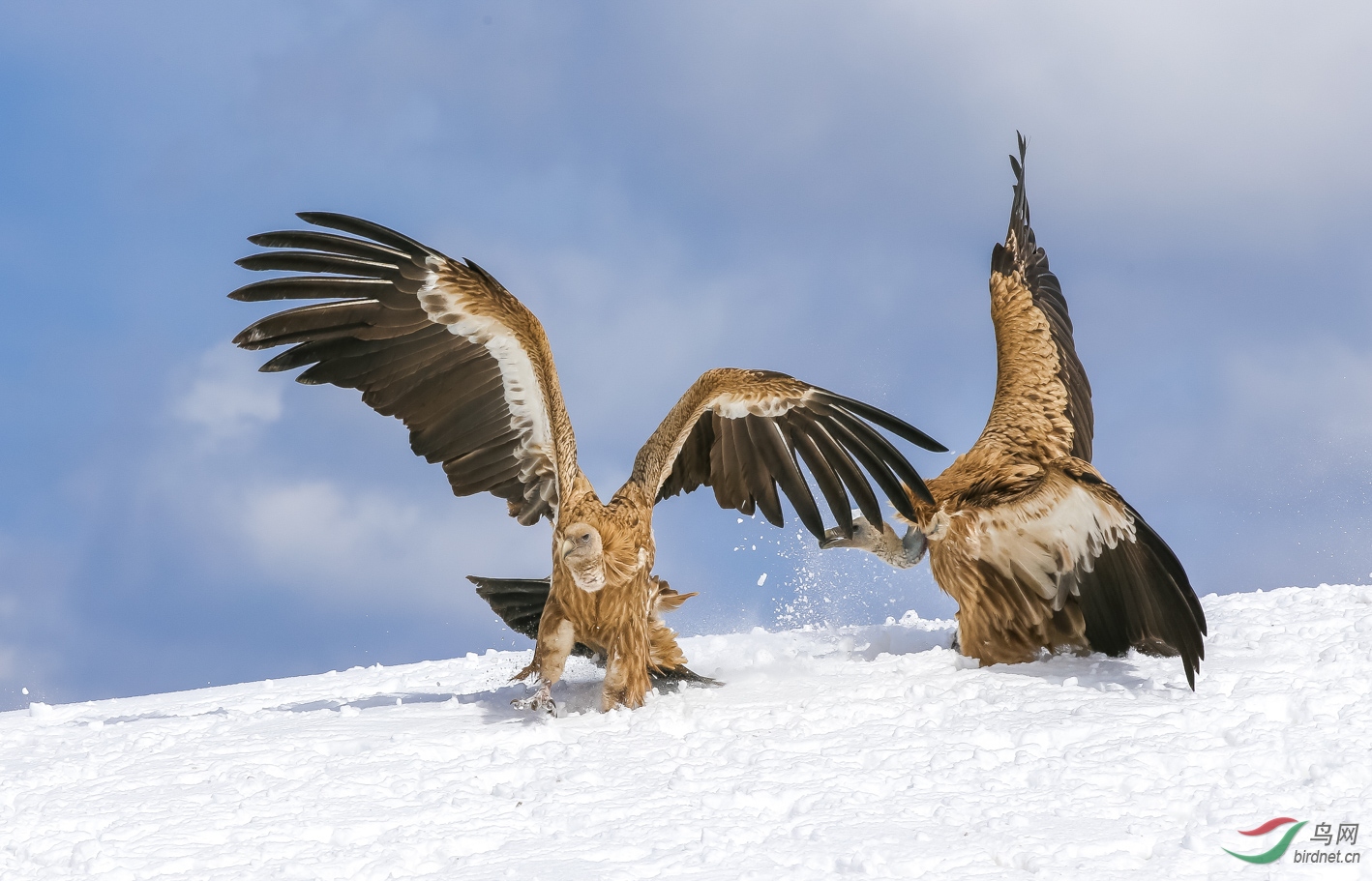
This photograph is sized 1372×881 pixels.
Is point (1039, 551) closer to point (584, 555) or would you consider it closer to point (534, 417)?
point (584, 555)

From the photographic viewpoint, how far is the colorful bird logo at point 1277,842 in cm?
401

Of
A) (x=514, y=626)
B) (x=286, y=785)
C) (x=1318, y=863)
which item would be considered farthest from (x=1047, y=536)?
(x=286, y=785)

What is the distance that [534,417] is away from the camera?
6.12 meters

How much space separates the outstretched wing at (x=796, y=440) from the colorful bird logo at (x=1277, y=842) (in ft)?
7.34

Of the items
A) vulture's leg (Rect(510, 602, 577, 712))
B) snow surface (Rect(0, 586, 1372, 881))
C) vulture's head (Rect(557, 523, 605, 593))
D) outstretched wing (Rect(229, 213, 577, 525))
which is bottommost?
snow surface (Rect(0, 586, 1372, 881))

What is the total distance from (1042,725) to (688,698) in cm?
184

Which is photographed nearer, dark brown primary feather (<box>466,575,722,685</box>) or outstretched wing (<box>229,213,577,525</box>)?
outstretched wing (<box>229,213,577,525</box>)

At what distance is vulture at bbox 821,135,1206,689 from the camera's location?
228 inches

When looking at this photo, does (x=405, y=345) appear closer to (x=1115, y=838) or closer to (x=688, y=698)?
(x=688, y=698)

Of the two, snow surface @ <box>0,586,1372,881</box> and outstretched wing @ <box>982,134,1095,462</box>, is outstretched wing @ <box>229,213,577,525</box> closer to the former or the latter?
snow surface @ <box>0,586,1372,881</box>

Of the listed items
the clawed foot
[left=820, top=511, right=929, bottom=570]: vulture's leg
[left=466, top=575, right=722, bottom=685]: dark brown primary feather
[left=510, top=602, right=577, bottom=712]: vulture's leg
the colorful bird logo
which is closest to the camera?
the colorful bird logo

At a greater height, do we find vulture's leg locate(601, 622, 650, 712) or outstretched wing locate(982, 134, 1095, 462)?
outstretched wing locate(982, 134, 1095, 462)

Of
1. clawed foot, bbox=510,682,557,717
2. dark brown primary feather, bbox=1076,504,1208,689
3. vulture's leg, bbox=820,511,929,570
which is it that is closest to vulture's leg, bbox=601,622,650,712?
clawed foot, bbox=510,682,557,717

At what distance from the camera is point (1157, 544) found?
5.71 meters
